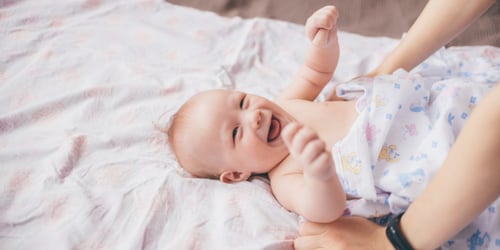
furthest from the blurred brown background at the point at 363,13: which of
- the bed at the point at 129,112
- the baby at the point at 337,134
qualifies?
the baby at the point at 337,134

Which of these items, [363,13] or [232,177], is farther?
[363,13]

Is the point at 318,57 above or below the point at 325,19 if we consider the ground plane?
below

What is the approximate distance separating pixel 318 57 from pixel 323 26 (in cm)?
11

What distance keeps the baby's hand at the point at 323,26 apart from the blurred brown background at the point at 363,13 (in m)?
0.50

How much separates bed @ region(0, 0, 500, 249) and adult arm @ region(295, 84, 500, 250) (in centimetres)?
13

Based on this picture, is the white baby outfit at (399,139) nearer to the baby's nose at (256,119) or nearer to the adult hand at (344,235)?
the adult hand at (344,235)

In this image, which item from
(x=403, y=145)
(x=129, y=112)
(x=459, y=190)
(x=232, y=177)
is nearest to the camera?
(x=459, y=190)

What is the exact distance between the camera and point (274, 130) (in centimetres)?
105

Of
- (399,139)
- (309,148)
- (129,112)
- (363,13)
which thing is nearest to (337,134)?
(399,139)

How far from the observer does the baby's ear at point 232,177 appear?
3.46 feet

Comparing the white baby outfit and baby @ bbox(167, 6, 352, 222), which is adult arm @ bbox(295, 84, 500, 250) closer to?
the white baby outfit

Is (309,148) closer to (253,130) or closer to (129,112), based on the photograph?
(253,130)

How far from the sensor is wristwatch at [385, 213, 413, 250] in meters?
0.78

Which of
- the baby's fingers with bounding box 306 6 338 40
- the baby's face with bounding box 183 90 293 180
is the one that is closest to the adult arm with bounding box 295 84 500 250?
the baby's face with bounding box 183 90 293 180
